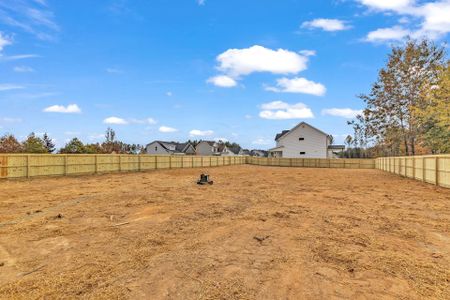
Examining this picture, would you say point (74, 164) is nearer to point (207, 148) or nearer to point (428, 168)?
point (428, 168)

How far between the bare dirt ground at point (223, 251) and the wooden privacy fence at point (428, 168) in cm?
699

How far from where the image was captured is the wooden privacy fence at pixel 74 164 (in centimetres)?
1783

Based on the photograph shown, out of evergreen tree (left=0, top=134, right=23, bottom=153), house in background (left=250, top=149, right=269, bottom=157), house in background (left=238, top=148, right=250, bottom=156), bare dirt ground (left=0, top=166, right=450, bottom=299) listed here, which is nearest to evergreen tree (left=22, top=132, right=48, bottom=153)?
evergreen tree (left=0, top=134, right=23, bottom=153)

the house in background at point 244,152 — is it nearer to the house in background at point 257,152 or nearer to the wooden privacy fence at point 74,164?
the house in background at point 257,152

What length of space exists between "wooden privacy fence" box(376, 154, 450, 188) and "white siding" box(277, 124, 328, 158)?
73.2 ft

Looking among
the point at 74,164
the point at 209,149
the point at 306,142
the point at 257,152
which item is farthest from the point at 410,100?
the point at 257,152

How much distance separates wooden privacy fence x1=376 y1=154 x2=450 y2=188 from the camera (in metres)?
14.7

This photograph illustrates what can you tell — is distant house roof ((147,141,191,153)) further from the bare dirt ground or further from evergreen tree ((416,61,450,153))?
the bare dirt ground

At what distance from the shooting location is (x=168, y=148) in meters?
73.9

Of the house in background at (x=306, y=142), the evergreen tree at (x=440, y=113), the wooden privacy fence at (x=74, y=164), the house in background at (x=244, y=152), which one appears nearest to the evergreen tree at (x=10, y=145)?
the wooden privacy fence at (x=74, y=164)

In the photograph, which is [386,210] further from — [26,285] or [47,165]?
[47,165]

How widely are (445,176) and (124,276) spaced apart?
16.3m

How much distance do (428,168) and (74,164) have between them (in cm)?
2308

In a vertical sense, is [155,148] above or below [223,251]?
above
